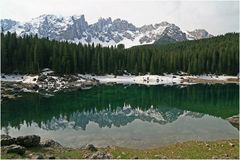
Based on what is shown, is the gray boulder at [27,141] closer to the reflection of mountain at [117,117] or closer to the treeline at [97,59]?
the reflection of mountain at [117,117]

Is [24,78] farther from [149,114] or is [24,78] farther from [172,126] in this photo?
[172,126]

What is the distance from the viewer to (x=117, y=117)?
55688mm

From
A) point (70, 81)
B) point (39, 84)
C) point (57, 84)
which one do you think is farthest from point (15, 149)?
point (70, 81)

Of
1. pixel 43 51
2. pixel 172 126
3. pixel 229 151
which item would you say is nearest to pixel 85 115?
pixel 172 126

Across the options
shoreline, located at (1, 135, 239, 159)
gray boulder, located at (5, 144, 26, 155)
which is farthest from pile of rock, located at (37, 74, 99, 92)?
Result: gray boulder, located at (5, 144, 26, 155)

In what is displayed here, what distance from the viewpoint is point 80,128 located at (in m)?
45.2

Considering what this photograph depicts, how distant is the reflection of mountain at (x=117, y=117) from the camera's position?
4811 centimetres

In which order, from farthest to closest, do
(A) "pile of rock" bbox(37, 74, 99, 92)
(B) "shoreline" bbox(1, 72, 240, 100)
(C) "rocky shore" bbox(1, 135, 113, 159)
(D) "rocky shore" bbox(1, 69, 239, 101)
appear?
1. (A) "pile of rock" bbox(37, 74, 99, 92)
2. (B) "shoreline" bbox(1, 72, 240, 100)
3. (D) "rocky shore" bbox(1, 69, 239, 101)
4. (C) "rocky shore" bbox(1, 135, 113, 159)

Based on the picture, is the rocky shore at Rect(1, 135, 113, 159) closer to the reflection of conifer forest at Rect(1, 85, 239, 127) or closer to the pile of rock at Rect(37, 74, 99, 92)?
the reflection of conifer forest at Rect(1, 85, 239, 127)

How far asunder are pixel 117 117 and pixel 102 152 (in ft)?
96.1

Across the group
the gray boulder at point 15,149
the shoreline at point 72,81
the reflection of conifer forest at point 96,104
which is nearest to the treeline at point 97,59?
the shoreline at point 72,81

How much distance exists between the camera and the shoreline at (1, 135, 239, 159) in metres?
25.8

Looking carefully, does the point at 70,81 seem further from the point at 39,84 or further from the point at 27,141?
the point at 27,141

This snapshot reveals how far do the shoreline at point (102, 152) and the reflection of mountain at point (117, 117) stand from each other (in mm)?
15738
